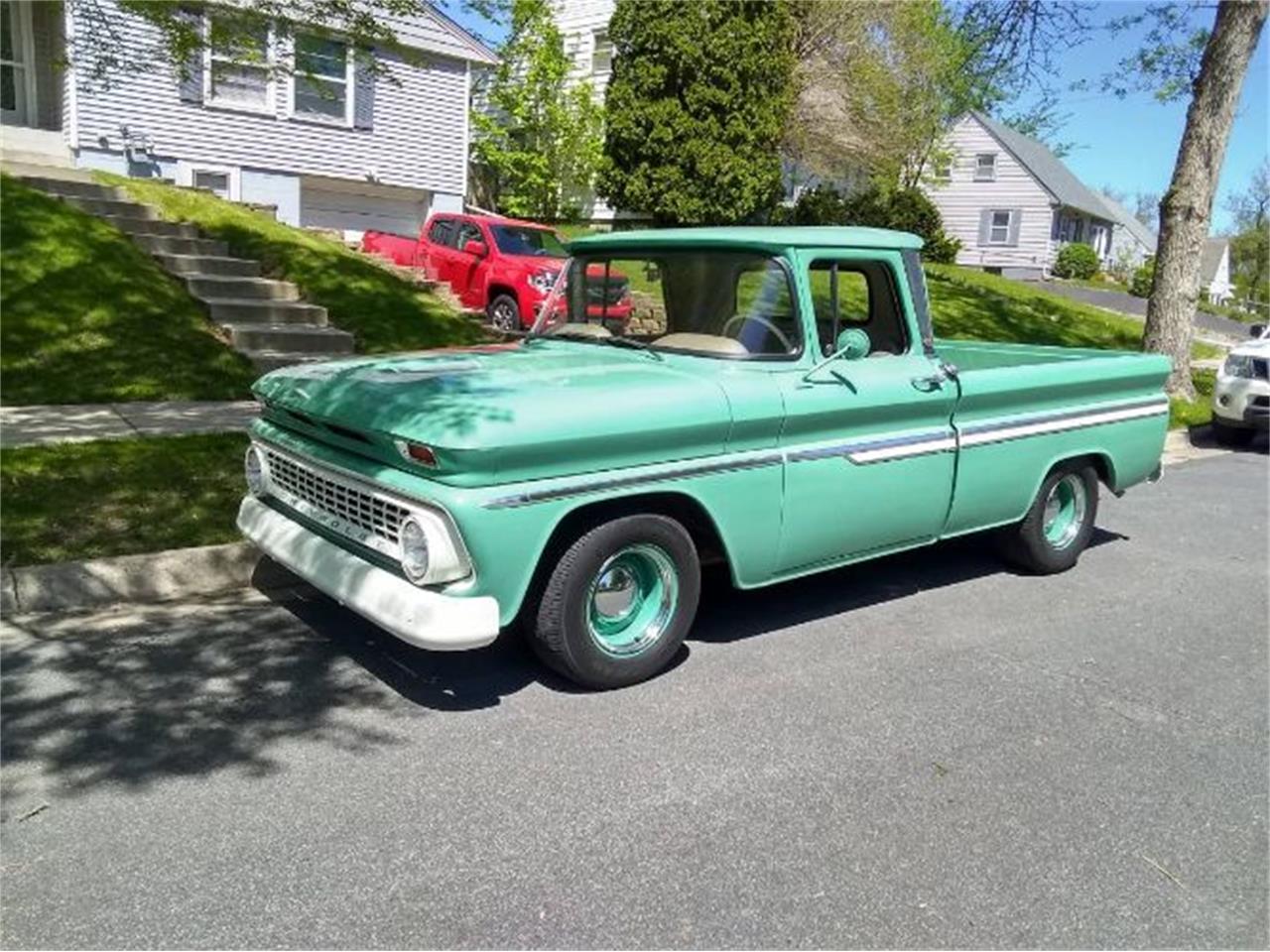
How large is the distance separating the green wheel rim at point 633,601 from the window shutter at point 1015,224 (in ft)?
144

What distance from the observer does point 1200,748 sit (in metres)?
3.90

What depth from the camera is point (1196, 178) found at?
1205cm

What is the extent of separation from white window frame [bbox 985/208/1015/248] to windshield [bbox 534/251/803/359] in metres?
42.8

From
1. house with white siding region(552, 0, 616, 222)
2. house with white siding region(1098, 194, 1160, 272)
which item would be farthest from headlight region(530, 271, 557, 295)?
house with white siding region(1098, 194, 1160, 272)

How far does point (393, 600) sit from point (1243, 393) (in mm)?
10348

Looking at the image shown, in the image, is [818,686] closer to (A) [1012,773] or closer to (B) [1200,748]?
(A) [1012,773]

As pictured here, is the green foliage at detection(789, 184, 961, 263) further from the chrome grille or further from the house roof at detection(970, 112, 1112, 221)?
the chrome grille

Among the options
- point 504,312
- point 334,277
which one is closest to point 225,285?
point 334,277

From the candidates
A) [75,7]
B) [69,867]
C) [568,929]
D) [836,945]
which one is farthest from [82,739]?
[75,7]

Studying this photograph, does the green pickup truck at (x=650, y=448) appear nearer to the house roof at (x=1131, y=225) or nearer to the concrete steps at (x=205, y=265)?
the concrete steps at (x=205, y=265)

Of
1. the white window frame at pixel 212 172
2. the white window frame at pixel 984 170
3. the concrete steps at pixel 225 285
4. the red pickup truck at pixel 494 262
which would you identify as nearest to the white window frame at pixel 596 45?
the white window frame at pixel 212 172

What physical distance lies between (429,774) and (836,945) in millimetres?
1398

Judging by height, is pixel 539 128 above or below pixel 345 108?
above

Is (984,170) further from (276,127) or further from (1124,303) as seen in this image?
(276,127)
